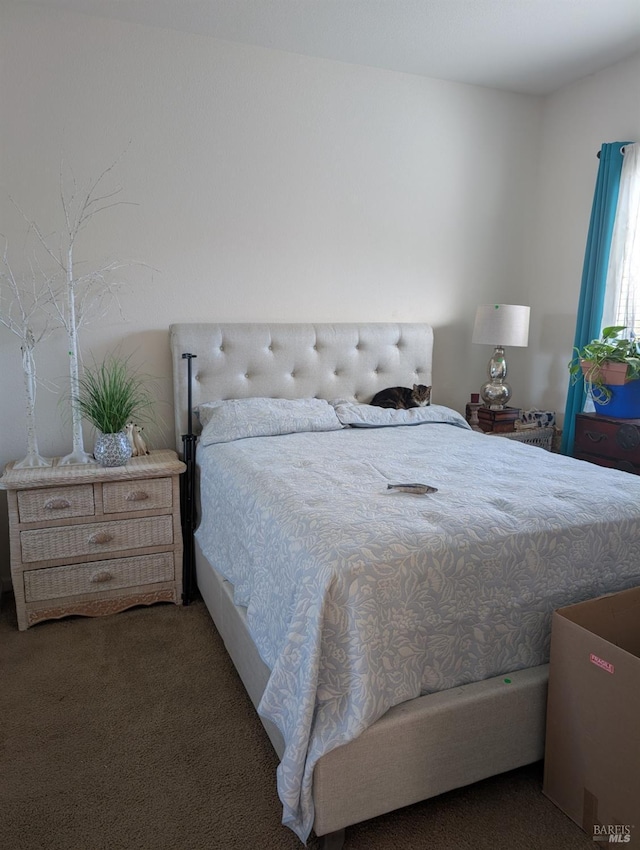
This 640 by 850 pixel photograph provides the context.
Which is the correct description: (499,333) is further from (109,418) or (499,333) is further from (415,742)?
(415,742)

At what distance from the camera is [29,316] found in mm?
2740

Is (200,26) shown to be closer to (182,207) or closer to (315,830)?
(182,207)

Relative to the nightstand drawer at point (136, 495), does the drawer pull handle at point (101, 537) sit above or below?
below

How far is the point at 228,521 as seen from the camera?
223 cm

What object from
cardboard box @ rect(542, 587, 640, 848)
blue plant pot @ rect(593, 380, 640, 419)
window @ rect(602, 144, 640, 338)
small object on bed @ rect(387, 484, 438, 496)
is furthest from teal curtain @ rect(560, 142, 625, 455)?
cardboard box @ rect(542, 587, 640, 848)

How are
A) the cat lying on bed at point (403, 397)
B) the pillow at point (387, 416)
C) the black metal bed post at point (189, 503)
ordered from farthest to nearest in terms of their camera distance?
the cat lying on bed at point (403, 397) < the pillow at point (387, 416) < the black metal bed post at point (189, 503)

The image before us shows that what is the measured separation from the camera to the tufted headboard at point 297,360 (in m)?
3.00

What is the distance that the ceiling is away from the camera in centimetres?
263

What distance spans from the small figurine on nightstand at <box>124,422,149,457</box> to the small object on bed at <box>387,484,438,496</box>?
144cm

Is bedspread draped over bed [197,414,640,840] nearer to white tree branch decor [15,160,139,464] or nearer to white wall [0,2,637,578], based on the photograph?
white tree branch decor [15,160,139,464]

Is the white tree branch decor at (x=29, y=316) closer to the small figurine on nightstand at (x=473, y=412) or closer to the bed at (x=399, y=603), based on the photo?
the bed at (x=399, y=603)

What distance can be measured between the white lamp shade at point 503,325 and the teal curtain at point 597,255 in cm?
31

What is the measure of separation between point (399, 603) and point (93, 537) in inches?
64.1

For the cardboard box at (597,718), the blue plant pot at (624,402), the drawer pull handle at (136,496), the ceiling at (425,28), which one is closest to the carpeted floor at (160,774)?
the cardboard box at (597,718)
